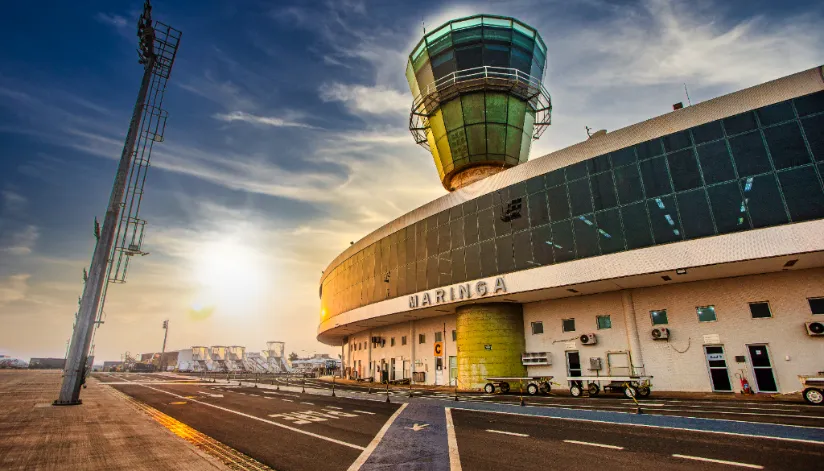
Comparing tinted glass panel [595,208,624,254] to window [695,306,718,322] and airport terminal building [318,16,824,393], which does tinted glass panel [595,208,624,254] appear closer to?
airport terminal building [318,16,824,393]

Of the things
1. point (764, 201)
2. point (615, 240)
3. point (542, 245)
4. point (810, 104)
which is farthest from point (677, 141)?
point (542, 245)

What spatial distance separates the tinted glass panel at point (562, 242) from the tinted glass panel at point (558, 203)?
547mm

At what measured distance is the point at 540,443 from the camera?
1011 cm

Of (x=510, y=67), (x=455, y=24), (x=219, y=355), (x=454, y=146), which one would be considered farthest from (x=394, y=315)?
(x=219, y=355)

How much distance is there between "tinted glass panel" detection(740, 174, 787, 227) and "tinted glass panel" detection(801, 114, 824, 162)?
75.2 inches

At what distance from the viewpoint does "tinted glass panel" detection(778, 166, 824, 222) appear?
57.8 ft

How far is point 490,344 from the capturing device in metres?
28.9

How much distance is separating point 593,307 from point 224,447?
2393cm

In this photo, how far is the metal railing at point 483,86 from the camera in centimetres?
3562

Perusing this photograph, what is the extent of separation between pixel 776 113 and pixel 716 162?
3.36 metres

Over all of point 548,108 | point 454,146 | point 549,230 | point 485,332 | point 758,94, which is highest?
point 548,108

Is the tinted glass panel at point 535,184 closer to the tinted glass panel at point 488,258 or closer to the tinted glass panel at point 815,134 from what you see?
the tinted glass panel at point 488,258

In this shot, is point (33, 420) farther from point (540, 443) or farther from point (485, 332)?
point (485, 332)

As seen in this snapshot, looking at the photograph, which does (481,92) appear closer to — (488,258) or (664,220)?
(488,258)
